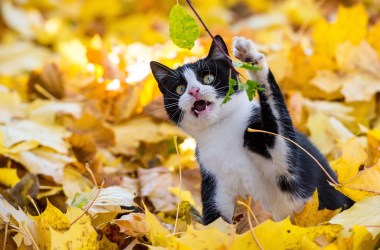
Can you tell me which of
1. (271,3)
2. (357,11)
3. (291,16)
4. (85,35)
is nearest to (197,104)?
(357,11)

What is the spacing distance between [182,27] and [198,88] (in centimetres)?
21

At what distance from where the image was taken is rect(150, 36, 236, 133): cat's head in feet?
4.83

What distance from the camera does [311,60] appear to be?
2236mm

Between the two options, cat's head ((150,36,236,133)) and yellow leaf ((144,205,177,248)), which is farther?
cat's head ((150,36,236,133))

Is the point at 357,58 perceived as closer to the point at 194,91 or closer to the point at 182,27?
the point at 194,91

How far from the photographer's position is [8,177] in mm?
1695

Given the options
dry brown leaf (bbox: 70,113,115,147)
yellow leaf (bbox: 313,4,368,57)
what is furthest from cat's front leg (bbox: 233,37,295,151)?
yellow leaf (bbox: 313,4,368,57)

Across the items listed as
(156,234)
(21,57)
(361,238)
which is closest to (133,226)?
(156,234)

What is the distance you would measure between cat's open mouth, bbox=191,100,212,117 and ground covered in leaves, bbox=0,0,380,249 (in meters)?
0.13

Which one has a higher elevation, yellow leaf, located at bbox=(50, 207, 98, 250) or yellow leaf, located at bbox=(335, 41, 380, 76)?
yellow leaf, located at bbox=(50, 207, 98, 250)

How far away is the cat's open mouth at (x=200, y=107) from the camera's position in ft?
4.84

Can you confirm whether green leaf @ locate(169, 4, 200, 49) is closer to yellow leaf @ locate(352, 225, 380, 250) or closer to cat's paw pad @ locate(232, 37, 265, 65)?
cat's paw pad @ locate(232, 37, 265, 65)

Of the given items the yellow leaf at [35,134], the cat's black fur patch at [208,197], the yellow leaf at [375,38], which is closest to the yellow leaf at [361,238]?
the cat's black fur patch at [208,197]

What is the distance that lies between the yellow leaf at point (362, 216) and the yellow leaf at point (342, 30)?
1.13 metres
